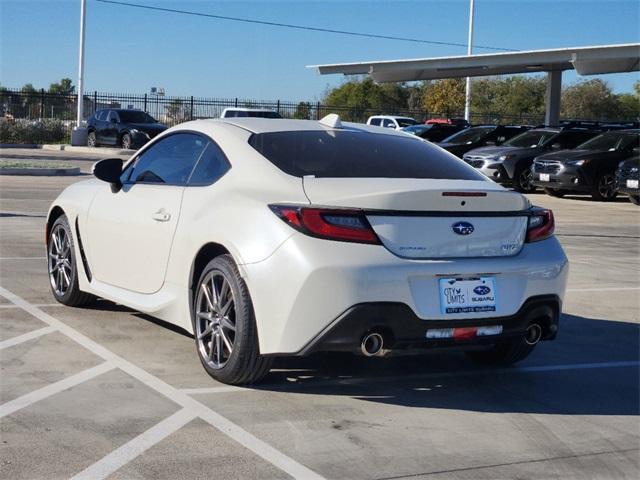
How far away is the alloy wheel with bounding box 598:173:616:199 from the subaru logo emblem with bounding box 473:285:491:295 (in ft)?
61.3

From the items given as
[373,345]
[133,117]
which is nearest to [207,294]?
[373,345]

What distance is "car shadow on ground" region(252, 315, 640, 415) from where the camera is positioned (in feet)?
19.2

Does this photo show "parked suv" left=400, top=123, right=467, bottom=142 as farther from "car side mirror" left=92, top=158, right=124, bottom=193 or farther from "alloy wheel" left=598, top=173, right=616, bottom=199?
"car side mirror" left=92, top=158, right=124, bottom=193

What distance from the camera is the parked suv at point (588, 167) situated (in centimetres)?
2345

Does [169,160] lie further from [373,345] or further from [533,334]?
[533,334]

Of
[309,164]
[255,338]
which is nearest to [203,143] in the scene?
[309,164]

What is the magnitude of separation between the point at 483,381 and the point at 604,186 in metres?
18.2

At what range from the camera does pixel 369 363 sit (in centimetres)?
671

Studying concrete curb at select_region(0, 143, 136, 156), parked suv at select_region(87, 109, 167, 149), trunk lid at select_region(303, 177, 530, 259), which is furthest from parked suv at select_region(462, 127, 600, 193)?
trunk lid at select_region(303, 177, 530, 259)

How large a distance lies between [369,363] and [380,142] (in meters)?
1.43

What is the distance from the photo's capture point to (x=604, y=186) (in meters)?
23.6

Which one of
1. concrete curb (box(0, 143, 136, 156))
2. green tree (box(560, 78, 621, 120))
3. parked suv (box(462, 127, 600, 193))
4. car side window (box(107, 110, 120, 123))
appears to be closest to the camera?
parked suv (box(462, 127, 600, 193))

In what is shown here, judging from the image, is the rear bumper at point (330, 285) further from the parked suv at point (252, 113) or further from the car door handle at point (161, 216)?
the parked suv at point (252, 113)

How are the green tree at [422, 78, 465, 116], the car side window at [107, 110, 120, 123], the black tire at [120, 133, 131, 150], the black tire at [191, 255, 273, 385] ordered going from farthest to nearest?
the green tree at [422, 78, 465, 116], the car side window at [107, 110, 120, 123], the black tire at [120, 133, 131, 150], the black tire at [191, 255, 273, 385]
